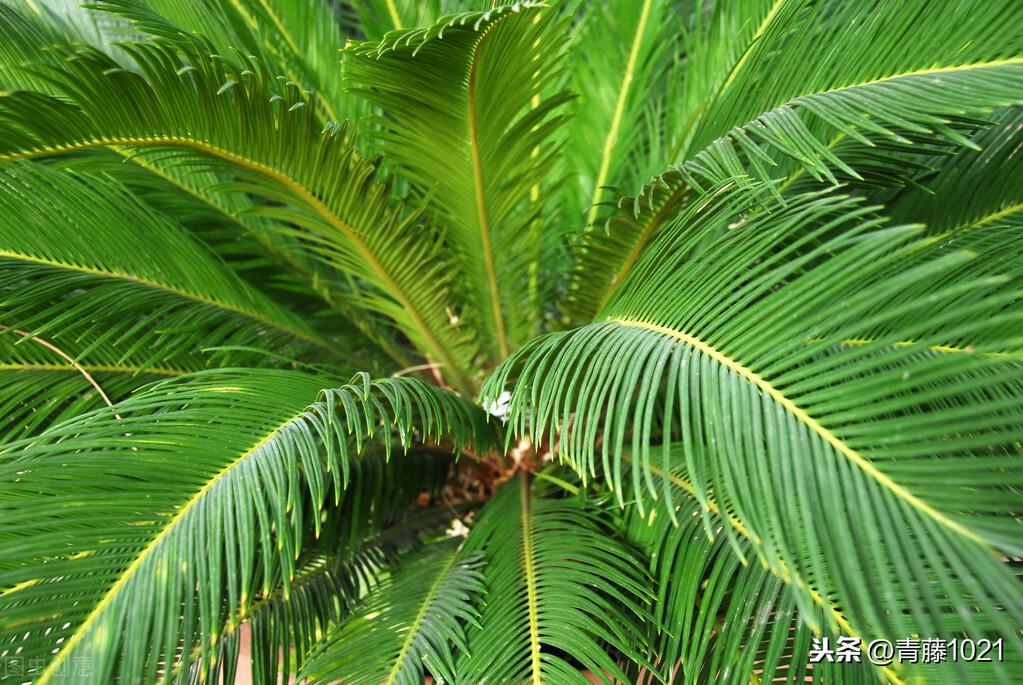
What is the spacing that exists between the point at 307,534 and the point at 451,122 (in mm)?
626

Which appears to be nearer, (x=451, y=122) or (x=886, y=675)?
(x=886, y=675)

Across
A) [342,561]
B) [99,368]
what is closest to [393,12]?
[99,368]

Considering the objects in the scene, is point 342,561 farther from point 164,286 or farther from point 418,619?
point 164,286

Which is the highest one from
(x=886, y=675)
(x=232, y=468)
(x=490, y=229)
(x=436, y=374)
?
(x=490, y=229)

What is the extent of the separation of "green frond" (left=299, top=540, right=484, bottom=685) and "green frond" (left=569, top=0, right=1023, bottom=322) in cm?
52

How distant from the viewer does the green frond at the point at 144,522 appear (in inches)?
23.0

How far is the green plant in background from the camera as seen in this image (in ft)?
1.83

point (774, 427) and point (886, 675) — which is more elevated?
point (774, 427)

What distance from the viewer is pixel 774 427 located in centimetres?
57

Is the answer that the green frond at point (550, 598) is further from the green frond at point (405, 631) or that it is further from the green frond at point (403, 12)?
the green frond at point (403, 12)

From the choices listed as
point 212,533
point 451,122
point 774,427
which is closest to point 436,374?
point 451,122

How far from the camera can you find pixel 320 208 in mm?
970

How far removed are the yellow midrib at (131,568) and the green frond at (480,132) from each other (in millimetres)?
427

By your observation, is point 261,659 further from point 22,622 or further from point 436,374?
point 436,374
